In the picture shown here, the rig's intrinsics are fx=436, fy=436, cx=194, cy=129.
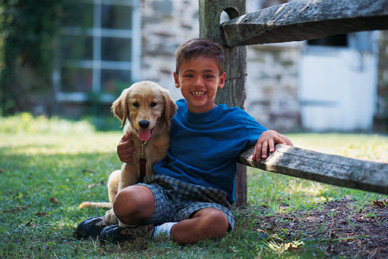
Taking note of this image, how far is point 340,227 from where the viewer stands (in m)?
2.69

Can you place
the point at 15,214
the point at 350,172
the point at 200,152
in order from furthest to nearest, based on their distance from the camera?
the point at 15,214 < the point at 200,152 < the point at 350,172

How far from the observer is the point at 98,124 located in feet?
31.1

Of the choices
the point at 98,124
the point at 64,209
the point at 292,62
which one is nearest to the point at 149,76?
the point at 98,124

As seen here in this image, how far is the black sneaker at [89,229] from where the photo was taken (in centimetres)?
280

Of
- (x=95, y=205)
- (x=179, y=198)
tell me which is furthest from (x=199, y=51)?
(x=95, y=205)

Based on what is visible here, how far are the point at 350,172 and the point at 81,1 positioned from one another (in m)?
9.02

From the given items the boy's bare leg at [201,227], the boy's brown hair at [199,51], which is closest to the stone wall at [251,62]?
the boy's brown hair at [199,51]

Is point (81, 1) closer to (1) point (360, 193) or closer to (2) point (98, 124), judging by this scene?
(2) point (98, 124)

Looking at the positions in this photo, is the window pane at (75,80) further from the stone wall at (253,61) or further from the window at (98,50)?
the stone wall at (253,61)

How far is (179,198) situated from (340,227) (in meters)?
1.01

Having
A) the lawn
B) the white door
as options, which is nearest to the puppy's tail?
the lawn

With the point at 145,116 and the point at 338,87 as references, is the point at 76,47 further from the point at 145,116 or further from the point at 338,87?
the point at 145,116

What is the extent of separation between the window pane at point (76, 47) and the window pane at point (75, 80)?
0.30 metres

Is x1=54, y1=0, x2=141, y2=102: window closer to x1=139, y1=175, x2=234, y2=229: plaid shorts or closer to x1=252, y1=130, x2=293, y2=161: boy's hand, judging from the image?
x1=139, y1=175, x2=234, y2=229: plaid shorts
